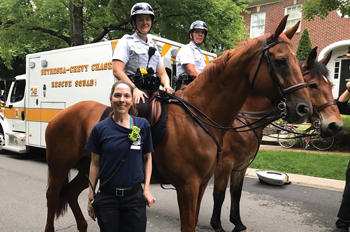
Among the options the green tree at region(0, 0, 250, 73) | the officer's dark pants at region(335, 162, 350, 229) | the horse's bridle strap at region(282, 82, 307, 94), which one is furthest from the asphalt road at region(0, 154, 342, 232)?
the green tree at region(0, 0, 250, 73)

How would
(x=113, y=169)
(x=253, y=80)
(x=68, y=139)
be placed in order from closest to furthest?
(x=113, y=169), (x=253, y=80), (x=68, y=139)

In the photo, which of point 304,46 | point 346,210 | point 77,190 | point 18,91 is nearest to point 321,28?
point 304,46

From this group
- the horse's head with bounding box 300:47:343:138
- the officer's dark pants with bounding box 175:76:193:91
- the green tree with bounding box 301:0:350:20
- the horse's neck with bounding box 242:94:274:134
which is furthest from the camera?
the green tree with bounding box 301:0:350:20

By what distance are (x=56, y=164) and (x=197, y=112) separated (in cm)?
183

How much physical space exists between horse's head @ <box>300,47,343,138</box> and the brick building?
12.1 m

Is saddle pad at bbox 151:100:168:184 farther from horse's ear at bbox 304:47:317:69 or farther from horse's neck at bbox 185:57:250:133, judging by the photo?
horse's ear at bbox 304:47:317:69

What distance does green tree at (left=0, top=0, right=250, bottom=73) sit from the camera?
404 inches

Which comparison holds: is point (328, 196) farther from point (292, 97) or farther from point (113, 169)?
point (113, 169)

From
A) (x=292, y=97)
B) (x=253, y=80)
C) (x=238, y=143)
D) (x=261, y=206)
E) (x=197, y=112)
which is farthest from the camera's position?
(x=261, y=206)

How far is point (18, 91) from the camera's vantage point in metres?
9.33

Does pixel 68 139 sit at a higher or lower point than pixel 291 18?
lower

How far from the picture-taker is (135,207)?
2.17m

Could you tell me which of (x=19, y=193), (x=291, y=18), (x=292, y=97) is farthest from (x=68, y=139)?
(x=291, y=18)

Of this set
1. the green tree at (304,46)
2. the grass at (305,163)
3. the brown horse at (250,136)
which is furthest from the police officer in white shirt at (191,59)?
the green tree at (304,46)
